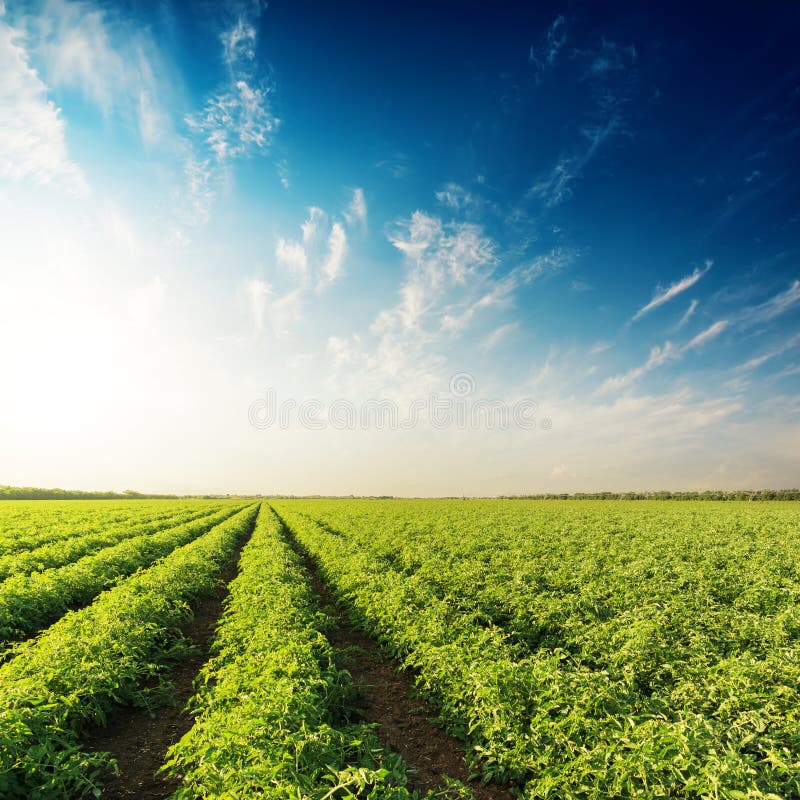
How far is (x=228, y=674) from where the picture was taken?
6.37 meters

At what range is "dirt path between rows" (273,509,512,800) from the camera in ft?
18.0

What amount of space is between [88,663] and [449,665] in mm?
5707

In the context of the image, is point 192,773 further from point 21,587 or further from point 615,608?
point 21,587

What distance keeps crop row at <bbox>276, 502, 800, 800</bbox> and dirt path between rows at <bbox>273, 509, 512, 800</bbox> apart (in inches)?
12.0

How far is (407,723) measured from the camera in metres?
6.86

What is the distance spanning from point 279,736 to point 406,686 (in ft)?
14.1

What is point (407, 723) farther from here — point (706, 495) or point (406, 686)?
point (706, 495)

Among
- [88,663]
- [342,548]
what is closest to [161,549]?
[342,548]

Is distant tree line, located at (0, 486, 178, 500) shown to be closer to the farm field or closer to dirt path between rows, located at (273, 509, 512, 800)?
the farm field

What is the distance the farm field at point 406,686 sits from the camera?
170 inches

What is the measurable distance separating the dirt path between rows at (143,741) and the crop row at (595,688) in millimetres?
3958

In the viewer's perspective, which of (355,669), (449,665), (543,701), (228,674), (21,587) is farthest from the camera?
(21,587)

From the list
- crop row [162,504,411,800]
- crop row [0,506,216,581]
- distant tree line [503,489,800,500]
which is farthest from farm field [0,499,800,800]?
distant tree line [503,489,800,500]

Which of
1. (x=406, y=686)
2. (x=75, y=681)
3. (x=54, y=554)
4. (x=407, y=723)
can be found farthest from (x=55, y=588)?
(x=407, y=723)
